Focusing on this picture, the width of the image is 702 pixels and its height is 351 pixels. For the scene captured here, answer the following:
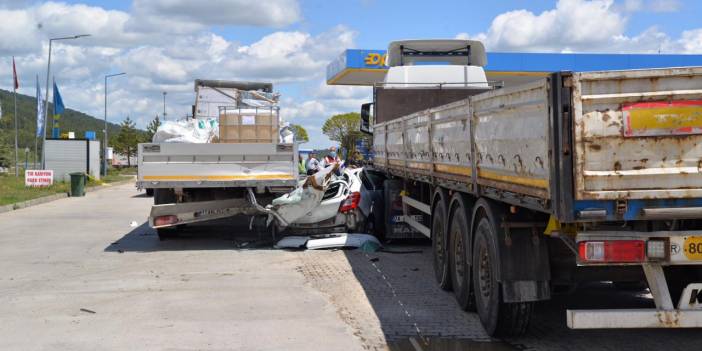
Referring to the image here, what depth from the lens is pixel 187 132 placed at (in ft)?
46.8

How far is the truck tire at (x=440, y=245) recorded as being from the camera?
29.4 ft

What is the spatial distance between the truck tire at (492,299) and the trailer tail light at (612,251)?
105 cm

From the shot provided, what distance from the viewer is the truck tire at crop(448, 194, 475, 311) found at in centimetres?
771

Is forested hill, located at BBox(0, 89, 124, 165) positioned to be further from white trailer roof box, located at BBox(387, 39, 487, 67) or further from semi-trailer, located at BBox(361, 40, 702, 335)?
semi-trailer, located at BBox(361, 40, 702, 335)

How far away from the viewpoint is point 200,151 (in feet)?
43.3

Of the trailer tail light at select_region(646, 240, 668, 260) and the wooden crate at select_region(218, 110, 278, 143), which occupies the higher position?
the wooden crate at select_region(218, 110, 278, 143)

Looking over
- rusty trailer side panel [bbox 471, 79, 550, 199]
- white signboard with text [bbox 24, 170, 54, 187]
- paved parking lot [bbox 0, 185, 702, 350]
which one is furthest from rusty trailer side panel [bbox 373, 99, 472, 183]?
white signboard with text [bbox 24, 170, 54, 187]

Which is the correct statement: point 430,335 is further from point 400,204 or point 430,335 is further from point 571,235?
point 400,204

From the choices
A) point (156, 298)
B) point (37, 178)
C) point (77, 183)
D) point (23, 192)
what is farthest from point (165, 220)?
point (37, 178)

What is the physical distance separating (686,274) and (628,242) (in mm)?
1188

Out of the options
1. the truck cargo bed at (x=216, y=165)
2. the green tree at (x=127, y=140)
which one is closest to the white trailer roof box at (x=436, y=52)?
the truck cargo bed at (x=216, y=165)

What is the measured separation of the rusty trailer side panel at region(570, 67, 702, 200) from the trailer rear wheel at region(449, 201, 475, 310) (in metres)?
2.52

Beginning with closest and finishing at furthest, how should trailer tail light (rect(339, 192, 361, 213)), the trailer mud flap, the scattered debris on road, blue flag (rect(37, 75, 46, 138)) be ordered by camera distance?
the trailer mud flap → the scattered debris on road → trailer tail light (rect(339, 192, 361, 213)) → blue flag (rect(37, 75, 46, 138))

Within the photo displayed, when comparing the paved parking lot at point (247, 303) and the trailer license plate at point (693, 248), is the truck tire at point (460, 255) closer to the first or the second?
the paved parking lot at point (247, 303)
